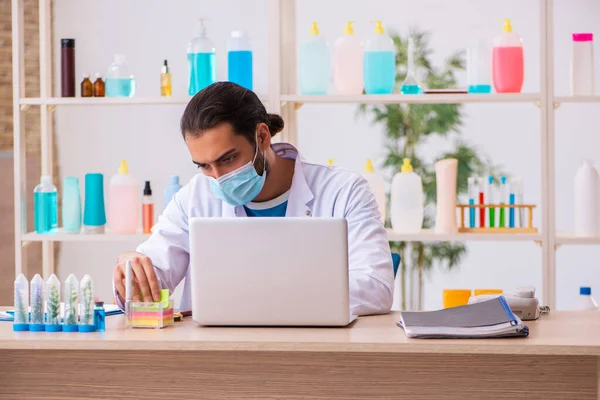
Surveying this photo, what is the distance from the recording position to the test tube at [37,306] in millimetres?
1729

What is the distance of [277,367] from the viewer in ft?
5.75

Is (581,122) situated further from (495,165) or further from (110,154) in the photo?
(110,154)

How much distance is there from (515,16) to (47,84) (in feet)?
7.94

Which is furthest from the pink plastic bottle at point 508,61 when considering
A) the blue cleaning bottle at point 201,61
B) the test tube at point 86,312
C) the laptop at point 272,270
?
the test tube at point 86,312

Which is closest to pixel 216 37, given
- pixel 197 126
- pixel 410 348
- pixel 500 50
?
pixel 500 50

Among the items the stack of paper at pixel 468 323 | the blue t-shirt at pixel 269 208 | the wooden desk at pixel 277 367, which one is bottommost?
the wooden desk at pixel 277 367

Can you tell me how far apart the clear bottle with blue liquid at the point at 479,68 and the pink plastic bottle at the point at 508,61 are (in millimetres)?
48

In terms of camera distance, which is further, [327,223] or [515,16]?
[515,16]

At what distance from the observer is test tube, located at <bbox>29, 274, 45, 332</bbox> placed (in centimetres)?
173

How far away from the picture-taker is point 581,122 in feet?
14.4

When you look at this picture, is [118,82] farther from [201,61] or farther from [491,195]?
[491,195]

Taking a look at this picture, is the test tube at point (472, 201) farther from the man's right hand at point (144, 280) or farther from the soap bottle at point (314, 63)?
the man's right hand at point (144, 280)

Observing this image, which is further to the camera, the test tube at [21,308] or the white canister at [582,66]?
the white canister at [582,66]

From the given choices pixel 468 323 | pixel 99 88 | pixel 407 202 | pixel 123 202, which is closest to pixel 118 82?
pixel 99 88
